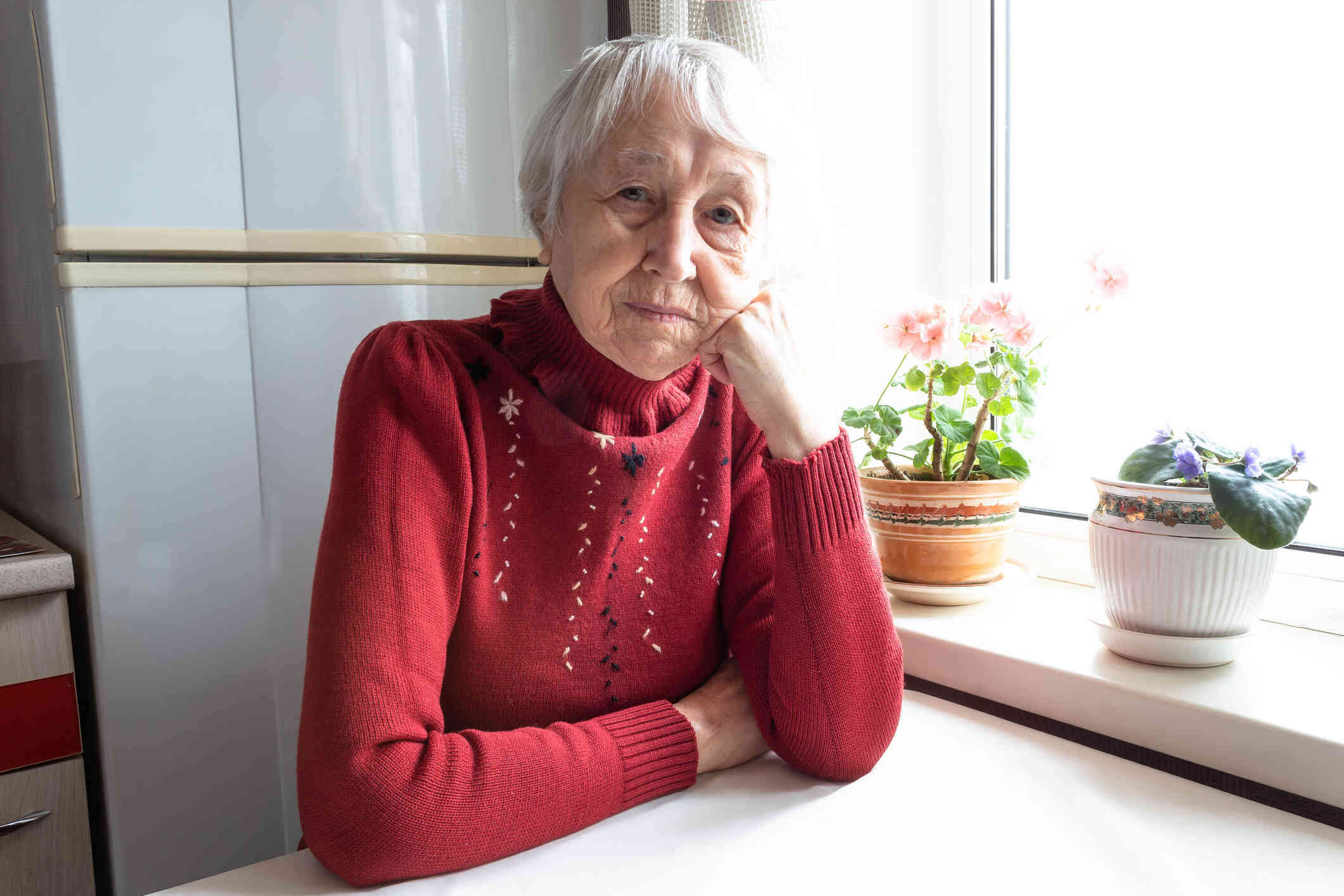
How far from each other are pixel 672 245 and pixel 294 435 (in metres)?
0.78

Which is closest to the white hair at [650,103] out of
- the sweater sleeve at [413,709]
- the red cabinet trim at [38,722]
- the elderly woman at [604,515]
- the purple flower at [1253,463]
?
the elderly woman at [604,515]

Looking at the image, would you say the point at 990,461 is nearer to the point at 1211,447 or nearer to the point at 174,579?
the point at 1211,447

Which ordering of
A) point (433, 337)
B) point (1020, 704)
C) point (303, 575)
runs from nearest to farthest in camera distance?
point (433, 337), point (1020, 704), point (303, 575)

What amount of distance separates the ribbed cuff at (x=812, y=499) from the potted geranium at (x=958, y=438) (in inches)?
12.3

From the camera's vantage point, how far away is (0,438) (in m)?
1.75

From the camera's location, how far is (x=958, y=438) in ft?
4.21

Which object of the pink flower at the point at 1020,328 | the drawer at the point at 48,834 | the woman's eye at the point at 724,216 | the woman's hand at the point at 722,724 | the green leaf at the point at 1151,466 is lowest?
the drawer at the point at 48,834

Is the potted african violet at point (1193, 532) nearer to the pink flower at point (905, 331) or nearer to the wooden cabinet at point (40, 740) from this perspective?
the pink flower at point (905, 331)

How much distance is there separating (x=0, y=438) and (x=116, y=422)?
692mm

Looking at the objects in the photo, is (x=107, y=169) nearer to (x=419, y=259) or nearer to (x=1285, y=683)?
(x=419, y=259)

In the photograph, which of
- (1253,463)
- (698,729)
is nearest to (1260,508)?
(1253,463)

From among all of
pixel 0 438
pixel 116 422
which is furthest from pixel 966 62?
pixel 0 438

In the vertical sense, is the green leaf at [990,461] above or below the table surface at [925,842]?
above

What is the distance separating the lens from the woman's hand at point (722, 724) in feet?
3.14
